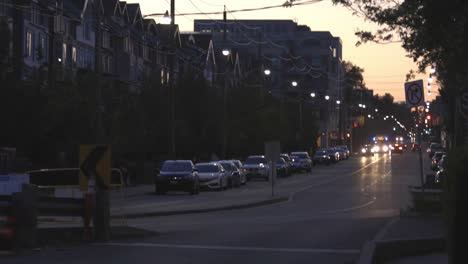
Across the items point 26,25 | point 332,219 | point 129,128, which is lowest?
point 332,219

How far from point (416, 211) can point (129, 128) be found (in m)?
28.8

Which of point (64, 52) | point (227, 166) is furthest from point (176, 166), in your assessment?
point (64, 52)

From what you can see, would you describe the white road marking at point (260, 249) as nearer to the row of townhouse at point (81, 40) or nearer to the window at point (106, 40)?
the row of townhouse at point (81, 40)

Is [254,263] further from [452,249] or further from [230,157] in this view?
[230,157]

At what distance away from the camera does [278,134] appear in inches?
3056

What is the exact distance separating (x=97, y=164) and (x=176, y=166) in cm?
2591

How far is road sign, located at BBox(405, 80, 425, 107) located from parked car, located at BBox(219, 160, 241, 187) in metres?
29.8

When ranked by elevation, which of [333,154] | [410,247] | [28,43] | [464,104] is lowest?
[410,247]

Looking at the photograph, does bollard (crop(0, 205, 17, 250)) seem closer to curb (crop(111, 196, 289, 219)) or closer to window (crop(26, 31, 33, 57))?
curb (crop(111, 196, 289, 219))

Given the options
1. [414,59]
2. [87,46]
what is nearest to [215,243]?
[414,59]

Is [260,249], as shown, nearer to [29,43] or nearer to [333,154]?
[29,43]

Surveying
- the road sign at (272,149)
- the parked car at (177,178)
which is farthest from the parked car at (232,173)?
the road sign at (272,149)

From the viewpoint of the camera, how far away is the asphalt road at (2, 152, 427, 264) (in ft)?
55.8

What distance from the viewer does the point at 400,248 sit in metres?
17.4
